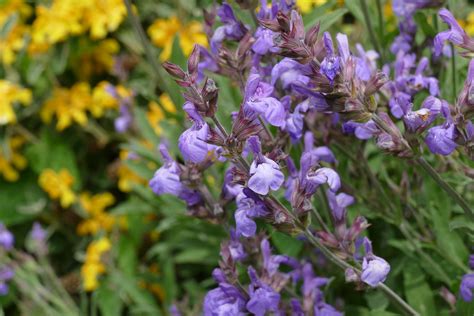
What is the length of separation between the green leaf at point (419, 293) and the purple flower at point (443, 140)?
51cm

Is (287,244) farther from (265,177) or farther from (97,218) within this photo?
(97,218)

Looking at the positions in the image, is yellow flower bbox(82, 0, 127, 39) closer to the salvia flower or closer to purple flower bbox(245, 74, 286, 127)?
purple flower bbox(245, 74, 286, 127)

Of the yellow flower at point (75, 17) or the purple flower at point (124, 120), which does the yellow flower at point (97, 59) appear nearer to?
the yellow flower at point (75, 17)

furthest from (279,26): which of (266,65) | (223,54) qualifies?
(266,65)

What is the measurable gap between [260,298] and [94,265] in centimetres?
146

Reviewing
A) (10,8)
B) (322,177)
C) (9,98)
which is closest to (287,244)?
(322,177)

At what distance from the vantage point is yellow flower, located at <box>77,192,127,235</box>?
2854mm

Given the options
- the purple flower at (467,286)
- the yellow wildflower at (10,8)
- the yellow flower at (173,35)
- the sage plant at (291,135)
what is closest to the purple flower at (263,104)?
→ the sage plant at (291,135)

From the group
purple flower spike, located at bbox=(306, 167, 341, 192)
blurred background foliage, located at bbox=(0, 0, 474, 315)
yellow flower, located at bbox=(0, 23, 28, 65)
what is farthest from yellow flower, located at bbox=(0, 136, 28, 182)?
purple flower spike, located at bbox=(306, 167, 341, 192)

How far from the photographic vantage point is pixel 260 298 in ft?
3.95

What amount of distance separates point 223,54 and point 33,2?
2.23 metres

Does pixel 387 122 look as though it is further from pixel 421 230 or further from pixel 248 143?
pixel 421 230

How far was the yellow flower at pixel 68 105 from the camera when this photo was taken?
2926 millimetres

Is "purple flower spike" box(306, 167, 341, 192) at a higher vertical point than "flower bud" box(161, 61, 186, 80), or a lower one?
lower
